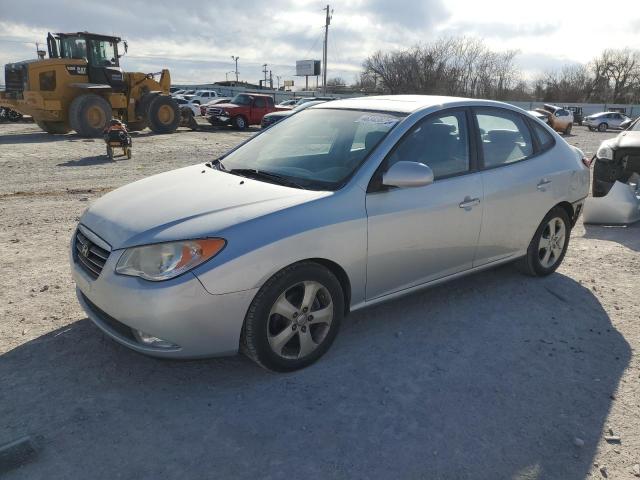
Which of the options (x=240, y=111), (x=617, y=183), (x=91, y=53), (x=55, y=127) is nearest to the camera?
(x=617, y=183)

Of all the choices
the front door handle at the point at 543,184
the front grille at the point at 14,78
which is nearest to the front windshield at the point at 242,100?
the front grille at the point at 14,78

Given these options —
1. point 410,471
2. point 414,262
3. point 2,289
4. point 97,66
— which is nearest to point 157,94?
point 97,66

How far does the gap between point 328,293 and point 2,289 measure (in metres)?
2.85

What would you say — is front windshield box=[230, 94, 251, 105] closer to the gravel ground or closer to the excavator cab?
the excavator cab

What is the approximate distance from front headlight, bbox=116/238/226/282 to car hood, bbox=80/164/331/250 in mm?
41

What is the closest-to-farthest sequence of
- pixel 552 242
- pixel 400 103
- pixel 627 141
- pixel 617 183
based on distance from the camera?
1. pixel 400 103
2. pixel 552 242
3. pixel 617 183
4. pixel 627 141

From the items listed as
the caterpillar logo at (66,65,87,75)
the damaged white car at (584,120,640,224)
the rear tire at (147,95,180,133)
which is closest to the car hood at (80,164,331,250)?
the damaged white car at (584,120,640,224)

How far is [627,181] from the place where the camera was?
7055mm

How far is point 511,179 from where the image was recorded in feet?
13.6

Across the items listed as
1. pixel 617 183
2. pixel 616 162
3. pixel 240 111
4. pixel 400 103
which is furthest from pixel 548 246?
pixel 240 111

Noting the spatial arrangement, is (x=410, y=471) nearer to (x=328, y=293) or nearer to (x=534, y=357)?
(x=328, y=293)

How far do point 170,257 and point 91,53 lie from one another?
58.8 feet

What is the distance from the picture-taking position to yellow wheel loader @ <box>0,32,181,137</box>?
16641 millimetres

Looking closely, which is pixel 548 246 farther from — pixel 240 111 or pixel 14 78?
pixel 240 111
